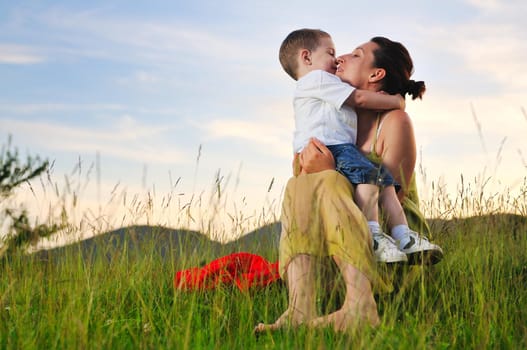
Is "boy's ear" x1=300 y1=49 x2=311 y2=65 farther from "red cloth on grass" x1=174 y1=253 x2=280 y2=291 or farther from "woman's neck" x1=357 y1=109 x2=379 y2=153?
"red cloth on grass" x1=174 y1=253 x2=280 y2=291

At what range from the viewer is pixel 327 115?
133 inches

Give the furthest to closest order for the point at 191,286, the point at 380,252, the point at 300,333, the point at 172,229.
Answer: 1. the point at 172,229
2. the point at 191,286
3. the point at 380,252
4. the point at 300,333

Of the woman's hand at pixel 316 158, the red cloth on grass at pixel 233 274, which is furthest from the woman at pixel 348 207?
the red cloth on grass at pixel 233 274

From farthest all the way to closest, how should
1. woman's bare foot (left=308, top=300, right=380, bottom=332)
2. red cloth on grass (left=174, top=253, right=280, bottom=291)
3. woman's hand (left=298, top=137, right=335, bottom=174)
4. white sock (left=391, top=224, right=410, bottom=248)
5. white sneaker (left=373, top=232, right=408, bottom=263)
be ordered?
red cloth on grass (left=174, top=253, right=280, bottom=291) < woman's hand (left=298, top=137, right=335, bottom=174) < white sock (left=391, top=224, right=410, bottom=248) < white sneaker (left=373, top=232, right=408, bottom=263) < woman's bare foot (left=308, top=300, right=380, bottom=332)

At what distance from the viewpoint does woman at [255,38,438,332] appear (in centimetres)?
298

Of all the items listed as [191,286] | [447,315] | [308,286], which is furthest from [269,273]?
[447,315]

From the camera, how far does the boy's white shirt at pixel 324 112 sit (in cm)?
336

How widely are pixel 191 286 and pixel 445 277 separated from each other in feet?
5.08

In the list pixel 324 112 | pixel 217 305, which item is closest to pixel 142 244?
pixel 217 305

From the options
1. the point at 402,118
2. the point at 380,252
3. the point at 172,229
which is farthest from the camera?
the point at 172,229

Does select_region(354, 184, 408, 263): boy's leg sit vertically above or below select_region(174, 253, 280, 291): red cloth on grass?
above

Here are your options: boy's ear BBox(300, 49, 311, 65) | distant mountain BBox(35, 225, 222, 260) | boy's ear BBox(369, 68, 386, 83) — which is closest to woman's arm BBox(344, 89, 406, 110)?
boy's ear BBox(369, 68, 386, 83)

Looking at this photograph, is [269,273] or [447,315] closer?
[447,315]

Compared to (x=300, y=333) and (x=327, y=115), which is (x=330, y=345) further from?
(x=327, y=115)
